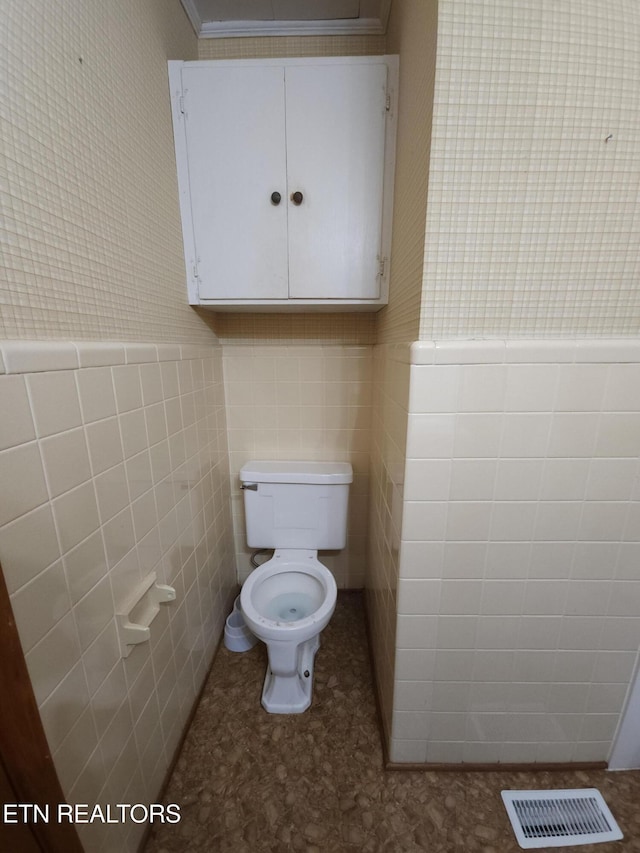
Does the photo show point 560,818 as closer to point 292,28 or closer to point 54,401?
point 54,401

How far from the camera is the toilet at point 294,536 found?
1217mm

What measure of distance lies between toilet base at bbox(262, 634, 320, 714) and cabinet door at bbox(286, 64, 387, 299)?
134cm

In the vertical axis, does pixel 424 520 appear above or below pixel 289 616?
above

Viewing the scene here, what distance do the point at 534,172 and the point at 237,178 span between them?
85 cm

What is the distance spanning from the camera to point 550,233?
2.23ft

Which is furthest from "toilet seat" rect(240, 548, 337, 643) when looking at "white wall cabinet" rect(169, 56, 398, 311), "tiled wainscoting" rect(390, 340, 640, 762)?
"white wall cabinet" rect(169, 56, 398, 311)

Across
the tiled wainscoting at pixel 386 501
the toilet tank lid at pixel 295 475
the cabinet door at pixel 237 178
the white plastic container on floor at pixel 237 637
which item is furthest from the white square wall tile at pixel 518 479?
the white plastic container on floor at pixel 237 637

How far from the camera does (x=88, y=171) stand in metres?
0.66

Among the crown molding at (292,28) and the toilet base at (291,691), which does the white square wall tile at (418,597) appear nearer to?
the toilet base at (291,691)

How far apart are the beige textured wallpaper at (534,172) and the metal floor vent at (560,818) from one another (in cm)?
127

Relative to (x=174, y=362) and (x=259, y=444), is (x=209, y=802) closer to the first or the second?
(x=259, y=444)

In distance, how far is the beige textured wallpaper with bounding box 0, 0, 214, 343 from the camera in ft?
1.70

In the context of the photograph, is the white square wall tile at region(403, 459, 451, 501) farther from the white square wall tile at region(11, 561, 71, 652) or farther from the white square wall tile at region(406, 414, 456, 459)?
the white square wall tile at region(11, 561, 71, 652)

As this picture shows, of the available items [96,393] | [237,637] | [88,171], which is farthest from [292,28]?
[237,637]
